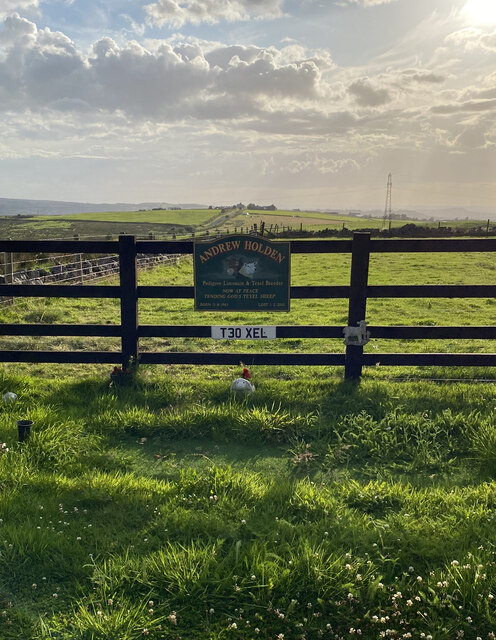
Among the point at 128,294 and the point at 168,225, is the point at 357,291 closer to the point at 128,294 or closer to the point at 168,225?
the point at 128,294

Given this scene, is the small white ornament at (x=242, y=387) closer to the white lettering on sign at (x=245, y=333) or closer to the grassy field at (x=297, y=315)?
the white lettering on sign at (x=245, y=333)

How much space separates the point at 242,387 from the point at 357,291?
6.76ft

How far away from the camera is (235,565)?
3.38 m

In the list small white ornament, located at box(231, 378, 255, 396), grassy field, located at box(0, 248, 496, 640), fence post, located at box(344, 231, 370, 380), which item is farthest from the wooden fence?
small white ornament, located at box(231, 378, 255, 396)

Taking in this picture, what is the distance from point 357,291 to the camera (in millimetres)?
6914

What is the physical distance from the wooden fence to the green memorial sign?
20cm

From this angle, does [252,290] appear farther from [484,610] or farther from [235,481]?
[484,610]

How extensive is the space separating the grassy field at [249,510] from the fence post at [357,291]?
1.19 feet

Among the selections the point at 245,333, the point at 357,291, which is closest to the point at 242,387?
the point at 245,333

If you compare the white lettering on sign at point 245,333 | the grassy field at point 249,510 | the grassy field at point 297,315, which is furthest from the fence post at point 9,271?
the white lettering on sign at point 245,333

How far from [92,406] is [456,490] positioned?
13.7 feet

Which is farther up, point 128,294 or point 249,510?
point 128,294


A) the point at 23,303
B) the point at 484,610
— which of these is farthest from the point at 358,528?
the point at 23,303

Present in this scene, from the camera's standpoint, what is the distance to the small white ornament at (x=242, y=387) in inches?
257
